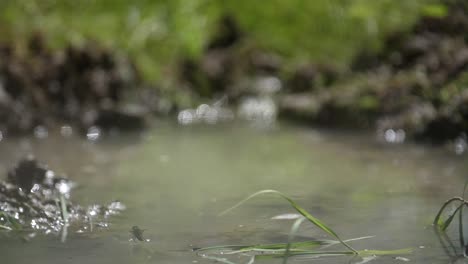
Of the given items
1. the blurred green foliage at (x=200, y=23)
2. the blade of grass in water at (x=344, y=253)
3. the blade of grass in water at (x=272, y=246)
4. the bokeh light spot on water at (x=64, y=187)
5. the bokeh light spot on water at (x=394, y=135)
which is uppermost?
the blurred green foliage at (x=200, y=23)

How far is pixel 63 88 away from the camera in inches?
212

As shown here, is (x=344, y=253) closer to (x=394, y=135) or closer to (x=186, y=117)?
(x=394, y=135)

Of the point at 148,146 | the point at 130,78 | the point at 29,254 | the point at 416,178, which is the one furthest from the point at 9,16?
the point at 29,254

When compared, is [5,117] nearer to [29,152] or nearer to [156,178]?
[29,152]

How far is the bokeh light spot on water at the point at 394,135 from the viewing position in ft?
14.4

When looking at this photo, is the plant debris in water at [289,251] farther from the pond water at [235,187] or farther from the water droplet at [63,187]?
the water droplet at [63,187]

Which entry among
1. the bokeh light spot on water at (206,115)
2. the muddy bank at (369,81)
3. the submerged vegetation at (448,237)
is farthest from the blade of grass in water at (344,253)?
the bokeh light spot on water at (206,115)

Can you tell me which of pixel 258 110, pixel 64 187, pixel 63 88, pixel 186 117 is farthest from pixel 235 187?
pixel 258 110

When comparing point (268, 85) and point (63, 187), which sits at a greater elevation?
point (268, 85)

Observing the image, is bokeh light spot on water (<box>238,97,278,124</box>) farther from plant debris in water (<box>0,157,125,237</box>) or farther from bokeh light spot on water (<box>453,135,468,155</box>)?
plant debris in water (<box>0,157,125,237</box>)

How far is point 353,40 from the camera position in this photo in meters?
6.55

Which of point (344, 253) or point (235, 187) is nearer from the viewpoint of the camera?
point (344, 253)

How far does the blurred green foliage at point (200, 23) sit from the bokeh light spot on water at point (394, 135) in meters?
1.29

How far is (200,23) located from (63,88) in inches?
89.2
